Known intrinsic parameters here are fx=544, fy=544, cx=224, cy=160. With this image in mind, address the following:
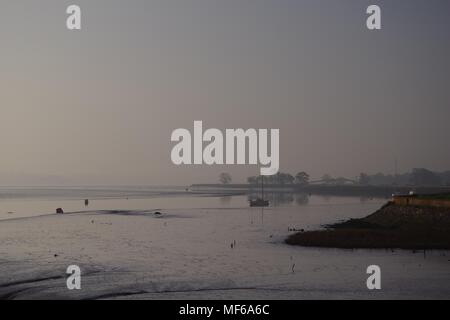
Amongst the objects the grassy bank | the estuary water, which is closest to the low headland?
the grassy bank

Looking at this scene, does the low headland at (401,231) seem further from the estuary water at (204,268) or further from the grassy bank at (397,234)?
the estuary water at (204,268)

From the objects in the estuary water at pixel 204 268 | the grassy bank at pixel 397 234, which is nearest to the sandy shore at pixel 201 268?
the estuary water at pixel 204 268

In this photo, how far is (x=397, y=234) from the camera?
54.1 meters

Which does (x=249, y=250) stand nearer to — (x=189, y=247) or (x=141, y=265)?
(x=189, y=247)

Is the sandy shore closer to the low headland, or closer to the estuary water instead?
the estuary water

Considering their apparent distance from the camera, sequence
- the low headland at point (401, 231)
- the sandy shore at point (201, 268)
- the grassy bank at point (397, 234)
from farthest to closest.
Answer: the low headland at point (401, 231)
the grassy bank at point (397, 234)
the sandy shore at point (201, 268)

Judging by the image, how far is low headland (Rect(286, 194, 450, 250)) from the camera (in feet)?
163

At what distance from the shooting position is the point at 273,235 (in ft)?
202

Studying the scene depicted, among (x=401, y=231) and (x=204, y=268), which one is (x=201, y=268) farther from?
(x=401, y=231)

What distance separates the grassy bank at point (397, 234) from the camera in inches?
1950

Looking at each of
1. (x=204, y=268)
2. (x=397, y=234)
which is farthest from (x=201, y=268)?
(x=397, y=234)

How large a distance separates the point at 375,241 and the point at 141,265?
897 inches

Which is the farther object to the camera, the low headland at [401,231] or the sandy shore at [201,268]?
the low headland at [401,231]
